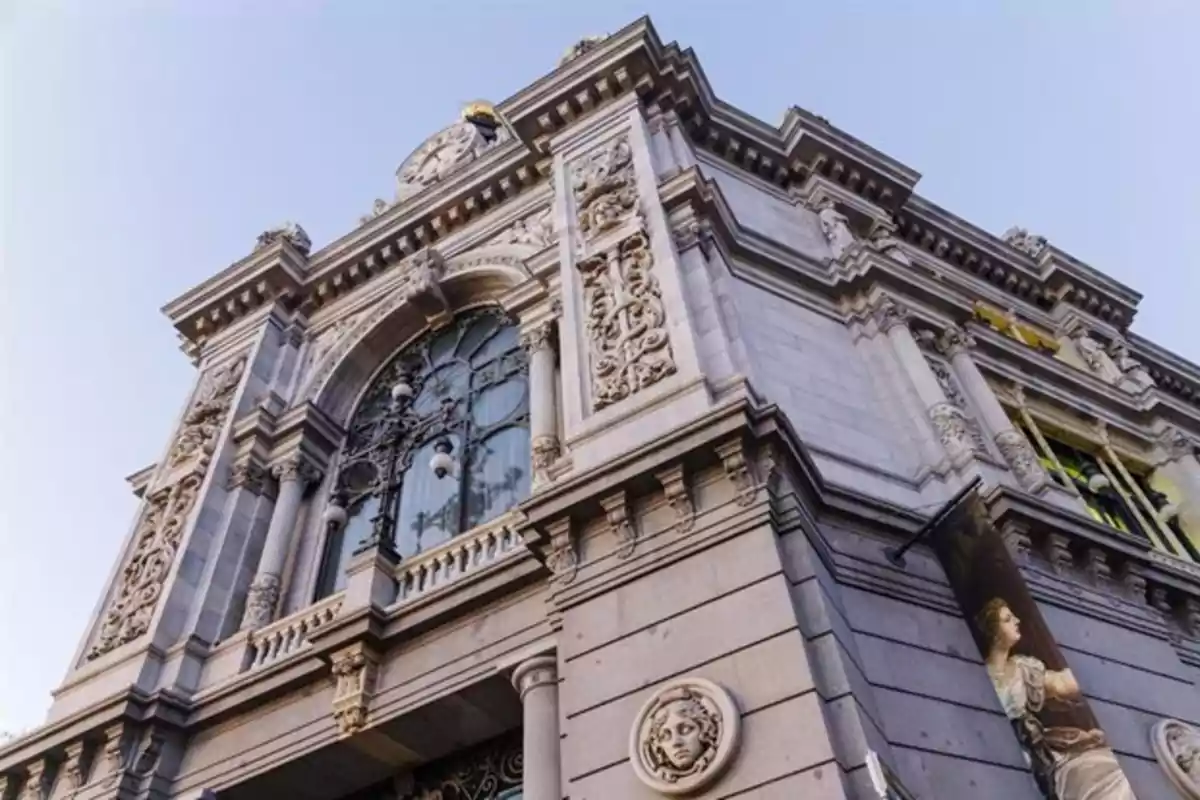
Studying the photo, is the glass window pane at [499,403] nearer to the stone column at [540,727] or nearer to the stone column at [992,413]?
the stone column at [540,727]

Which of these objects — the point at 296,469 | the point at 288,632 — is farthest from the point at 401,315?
the point at 288,632

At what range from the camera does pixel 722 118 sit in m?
18.6

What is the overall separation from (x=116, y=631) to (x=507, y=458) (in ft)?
19.5

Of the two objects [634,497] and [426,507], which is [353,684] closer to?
[634,497]

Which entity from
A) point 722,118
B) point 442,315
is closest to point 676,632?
point 442,315

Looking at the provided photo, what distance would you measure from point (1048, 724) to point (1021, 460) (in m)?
5.48

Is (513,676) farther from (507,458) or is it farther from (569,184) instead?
(569,184)

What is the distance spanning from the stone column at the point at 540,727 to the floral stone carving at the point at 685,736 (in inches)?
42.2

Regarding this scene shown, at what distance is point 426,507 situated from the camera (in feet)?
48.8

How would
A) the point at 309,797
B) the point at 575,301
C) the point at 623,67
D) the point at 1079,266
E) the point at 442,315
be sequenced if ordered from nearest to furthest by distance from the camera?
1. the point at 309,797
2. the point at 575,301
3. the point at 623,67
4. the point at 442,315
5. the point at 1079,266

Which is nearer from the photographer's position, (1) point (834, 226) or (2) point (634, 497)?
(2) point (634, 497)

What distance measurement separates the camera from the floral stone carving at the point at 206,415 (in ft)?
55.6


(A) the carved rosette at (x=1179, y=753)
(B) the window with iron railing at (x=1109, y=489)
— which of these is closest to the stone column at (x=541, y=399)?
(A) the carved rosette at (x=1179, y=753)

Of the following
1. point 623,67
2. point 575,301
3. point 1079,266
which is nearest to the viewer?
point 575,301
